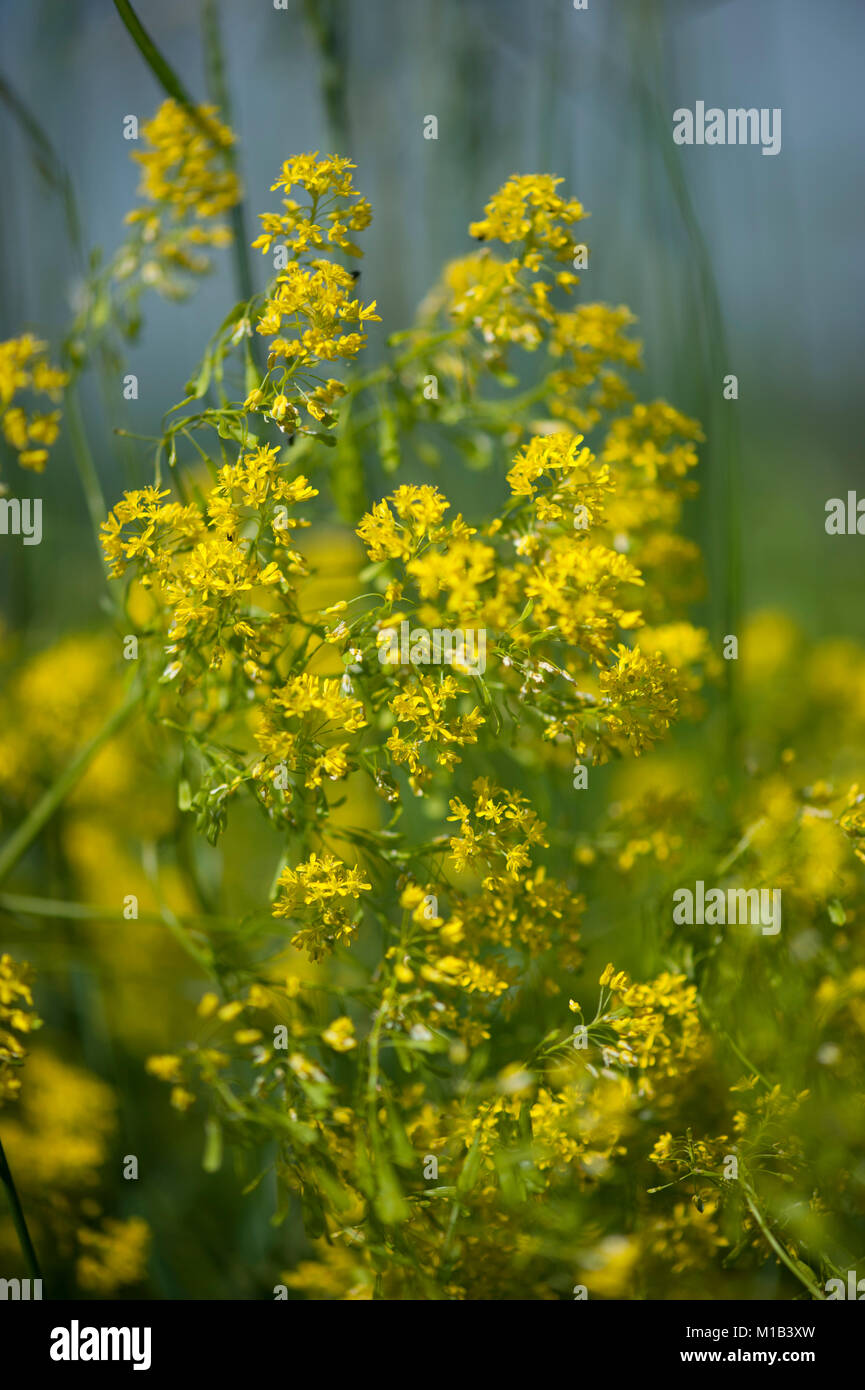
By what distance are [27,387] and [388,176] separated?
63 centimetres

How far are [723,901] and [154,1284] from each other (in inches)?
22.7

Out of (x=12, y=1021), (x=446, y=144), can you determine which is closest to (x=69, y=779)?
(x=12, y=1021)

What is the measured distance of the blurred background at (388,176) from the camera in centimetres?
84

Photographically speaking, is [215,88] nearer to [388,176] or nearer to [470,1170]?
[388,176]

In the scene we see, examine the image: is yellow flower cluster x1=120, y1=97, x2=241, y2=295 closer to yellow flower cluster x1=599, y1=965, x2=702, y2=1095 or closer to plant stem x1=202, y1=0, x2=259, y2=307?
plant stem x1=202, y1=0, x2=259, y2=307

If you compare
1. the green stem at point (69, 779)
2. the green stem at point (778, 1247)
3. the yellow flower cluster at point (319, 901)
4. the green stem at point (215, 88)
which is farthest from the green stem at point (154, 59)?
the green stem at point (778, 1247)

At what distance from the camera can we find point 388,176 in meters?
1.10

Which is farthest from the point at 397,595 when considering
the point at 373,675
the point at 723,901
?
the point at 723,901

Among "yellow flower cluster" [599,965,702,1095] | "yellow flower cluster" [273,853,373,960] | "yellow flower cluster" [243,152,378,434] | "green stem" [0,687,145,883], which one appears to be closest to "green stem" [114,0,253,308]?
"yellow flower cluster" [243,152,378,434]

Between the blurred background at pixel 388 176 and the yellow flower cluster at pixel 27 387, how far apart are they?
0.27 feet

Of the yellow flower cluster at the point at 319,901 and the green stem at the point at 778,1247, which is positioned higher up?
the yellow flower cluster at the point at 319,901

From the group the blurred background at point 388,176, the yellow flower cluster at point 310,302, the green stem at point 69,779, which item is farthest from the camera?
the blurred background at point 388,176

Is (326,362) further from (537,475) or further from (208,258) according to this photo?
(208,258)

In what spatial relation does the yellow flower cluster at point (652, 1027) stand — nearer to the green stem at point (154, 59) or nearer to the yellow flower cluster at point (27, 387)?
the yellow flower cluster at point (27, 387)
